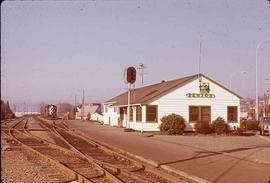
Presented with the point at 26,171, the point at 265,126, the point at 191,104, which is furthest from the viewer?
the point at 191,104

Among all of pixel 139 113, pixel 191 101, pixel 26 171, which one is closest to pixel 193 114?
pixel 191 101

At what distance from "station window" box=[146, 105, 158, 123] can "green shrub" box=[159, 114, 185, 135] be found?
7.98 ft

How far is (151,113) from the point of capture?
116 feet

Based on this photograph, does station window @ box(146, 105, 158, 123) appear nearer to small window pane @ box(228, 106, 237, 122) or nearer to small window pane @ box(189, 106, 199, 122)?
small window pane @ box(189, 106, 199, 122)

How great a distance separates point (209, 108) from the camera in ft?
119

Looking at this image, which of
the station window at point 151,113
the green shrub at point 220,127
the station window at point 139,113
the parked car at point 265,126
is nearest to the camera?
the parked car at point 265,126

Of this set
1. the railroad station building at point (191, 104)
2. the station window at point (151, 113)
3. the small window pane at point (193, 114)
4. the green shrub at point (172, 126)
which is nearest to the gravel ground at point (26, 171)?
the green shrub at point (172, 126)

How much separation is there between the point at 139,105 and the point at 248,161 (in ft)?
73.2

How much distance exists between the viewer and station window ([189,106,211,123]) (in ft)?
118

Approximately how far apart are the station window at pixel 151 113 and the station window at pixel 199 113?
300 cm

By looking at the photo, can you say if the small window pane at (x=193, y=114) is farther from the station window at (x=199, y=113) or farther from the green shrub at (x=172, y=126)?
the green shrub at (x=172, y=126)

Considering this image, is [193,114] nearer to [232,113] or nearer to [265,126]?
[232,113]

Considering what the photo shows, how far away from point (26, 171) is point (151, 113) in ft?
76.6

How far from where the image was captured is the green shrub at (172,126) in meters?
32.4
